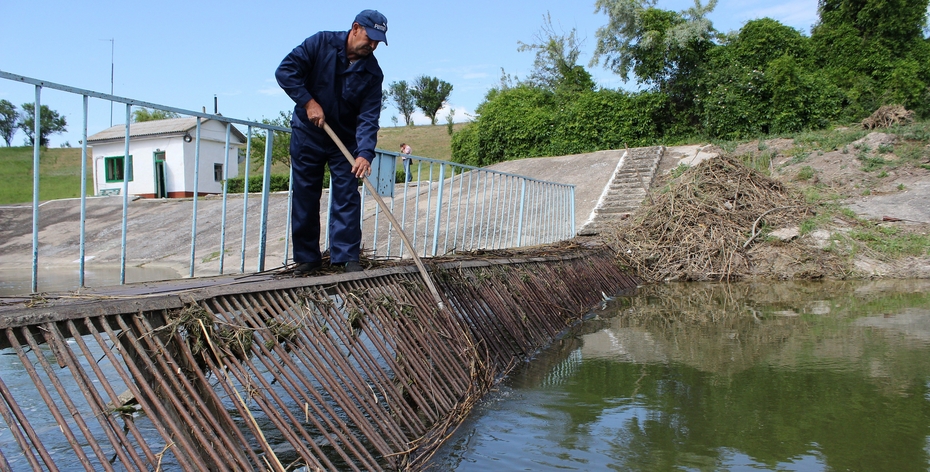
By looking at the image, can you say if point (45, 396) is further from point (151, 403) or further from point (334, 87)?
point (334, 87)

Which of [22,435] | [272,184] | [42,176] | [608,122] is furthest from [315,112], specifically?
[42,176]

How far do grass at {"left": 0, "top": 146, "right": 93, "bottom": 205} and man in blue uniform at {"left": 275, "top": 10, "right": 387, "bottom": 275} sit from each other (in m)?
25.0

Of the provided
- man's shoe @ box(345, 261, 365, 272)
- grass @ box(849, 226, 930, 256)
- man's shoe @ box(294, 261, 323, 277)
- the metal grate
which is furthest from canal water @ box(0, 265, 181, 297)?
grass @ box(849, 226, 930, 256)

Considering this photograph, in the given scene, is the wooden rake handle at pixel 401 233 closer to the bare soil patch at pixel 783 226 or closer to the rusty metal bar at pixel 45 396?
the rusty metal bar at pixel 45 396

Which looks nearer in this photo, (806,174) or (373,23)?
(373,23)

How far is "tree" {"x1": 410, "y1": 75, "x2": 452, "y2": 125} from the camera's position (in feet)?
234

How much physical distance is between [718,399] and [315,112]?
8.59 feet

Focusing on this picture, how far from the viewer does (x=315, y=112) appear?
3414mm

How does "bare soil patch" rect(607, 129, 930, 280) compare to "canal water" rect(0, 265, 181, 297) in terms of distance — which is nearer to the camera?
"canal water" rect(0, 265, 181, 297)

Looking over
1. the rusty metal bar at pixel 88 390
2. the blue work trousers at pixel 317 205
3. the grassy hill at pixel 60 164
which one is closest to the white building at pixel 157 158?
the grassy hill at pixel 60 164

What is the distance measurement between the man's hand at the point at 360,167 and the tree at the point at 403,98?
70905 mm

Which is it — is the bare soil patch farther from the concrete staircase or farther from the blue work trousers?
the blue work trousers

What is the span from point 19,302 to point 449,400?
1.88 metres

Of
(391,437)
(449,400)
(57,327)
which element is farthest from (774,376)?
(57,327)
